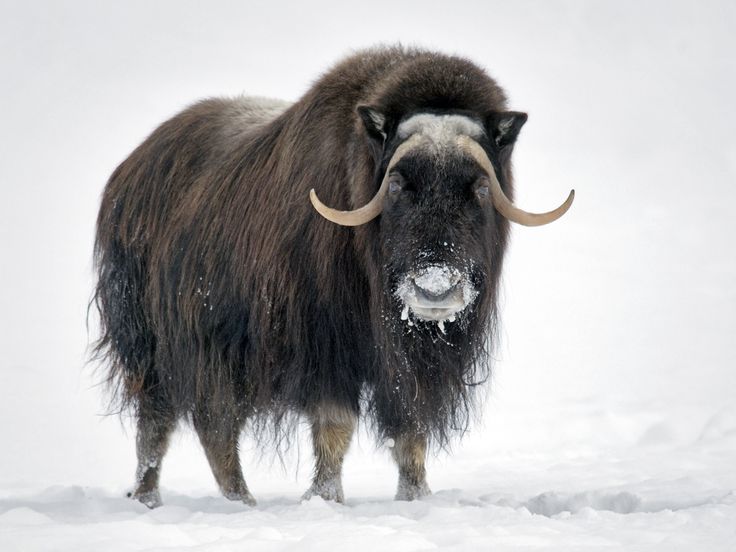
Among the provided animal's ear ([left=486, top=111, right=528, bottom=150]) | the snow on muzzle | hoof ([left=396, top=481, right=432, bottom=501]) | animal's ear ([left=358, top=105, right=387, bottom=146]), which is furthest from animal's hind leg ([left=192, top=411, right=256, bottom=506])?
animal's ear ([left=486, top=111, right=528, bottom=150])

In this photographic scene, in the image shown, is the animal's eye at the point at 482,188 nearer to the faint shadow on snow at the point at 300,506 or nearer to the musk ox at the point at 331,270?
the musk ox at the point at 331,270

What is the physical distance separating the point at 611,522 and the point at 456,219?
114cm

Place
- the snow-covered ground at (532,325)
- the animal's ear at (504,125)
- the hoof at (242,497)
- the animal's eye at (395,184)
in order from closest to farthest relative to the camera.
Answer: the snow-covered ground at (532,325)
the animal's eye at (395,184)
the animal's ear at (504,125)
the hoof at (242,497)

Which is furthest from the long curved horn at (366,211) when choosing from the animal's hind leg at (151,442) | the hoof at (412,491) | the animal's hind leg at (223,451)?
the animal's hind leg at (151,442)

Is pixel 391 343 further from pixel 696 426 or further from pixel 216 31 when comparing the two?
pixel 216 31

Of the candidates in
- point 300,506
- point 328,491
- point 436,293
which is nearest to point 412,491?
point 328,491

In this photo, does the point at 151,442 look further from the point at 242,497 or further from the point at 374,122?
the point at 374,122

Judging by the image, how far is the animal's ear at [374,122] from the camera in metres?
3.73

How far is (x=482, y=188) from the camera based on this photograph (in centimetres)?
367

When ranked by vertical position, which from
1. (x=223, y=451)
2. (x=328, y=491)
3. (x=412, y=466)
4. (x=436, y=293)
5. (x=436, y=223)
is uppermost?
(x=436, y=223)

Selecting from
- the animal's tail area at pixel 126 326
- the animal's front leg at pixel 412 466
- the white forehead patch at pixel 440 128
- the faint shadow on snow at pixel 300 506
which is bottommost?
the faint shadow on snow at pixel 300 506

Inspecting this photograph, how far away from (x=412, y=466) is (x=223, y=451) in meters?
0.93

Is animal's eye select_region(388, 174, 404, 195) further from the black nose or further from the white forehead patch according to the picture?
the black nose

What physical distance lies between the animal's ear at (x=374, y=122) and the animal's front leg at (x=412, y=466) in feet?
4.01
